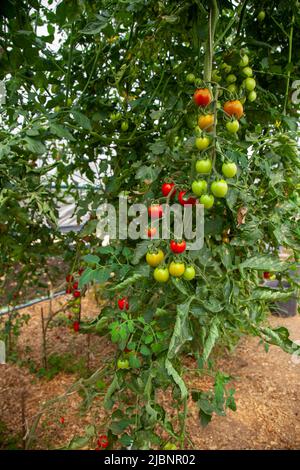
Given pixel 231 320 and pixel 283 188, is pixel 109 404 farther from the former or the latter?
pixel 283 188

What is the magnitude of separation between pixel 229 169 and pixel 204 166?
6cm

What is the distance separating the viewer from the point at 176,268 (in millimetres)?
884

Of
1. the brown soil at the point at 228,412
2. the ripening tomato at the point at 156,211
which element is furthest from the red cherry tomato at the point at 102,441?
the ripening tomato at the point at 156,211

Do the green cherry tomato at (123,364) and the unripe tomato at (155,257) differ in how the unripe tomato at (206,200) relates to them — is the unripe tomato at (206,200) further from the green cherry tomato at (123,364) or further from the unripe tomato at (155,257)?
the green cherry tomato at (123,364)

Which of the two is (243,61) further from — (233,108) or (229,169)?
(229,169)

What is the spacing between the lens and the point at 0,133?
3.26 feet

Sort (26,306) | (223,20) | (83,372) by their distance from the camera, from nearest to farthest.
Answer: (223,20)
(83,372)
(26,306)

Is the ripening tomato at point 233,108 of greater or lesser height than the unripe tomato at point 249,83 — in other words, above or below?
below

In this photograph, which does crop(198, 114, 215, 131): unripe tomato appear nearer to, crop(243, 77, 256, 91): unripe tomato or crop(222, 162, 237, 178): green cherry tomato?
crop(222, 162, 237, 178): green cherry tomato

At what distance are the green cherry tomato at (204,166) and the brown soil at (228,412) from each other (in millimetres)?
837

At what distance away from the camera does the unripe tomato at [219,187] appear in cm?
84
